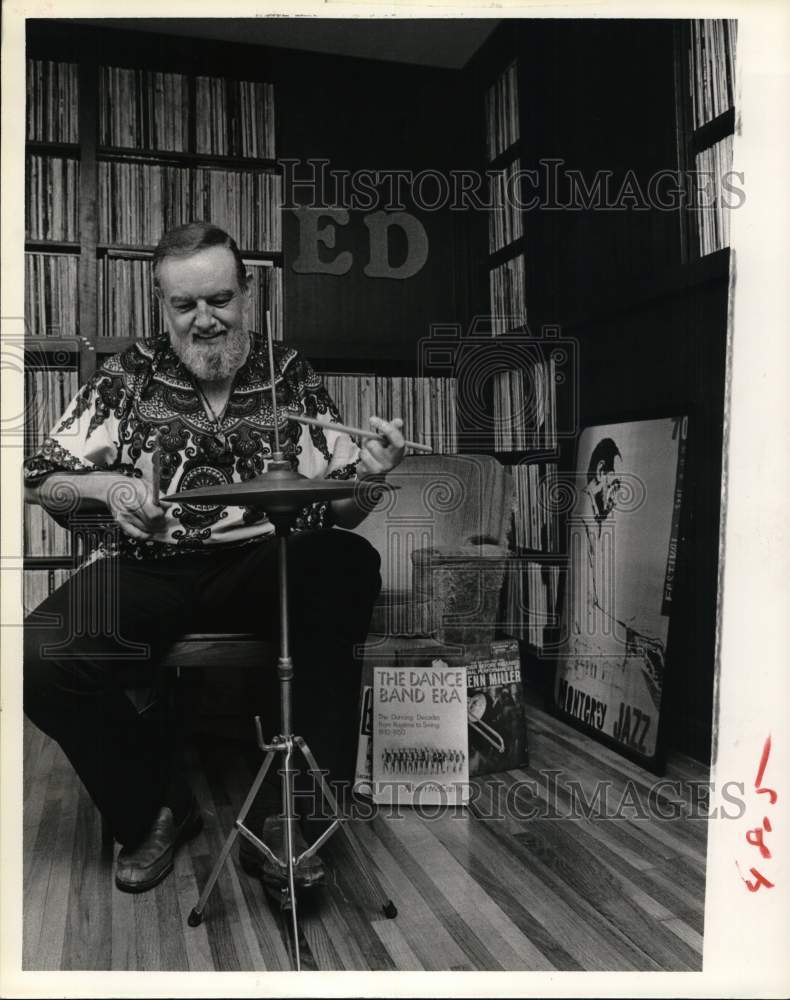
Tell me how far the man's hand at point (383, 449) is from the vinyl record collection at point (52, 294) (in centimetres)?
183

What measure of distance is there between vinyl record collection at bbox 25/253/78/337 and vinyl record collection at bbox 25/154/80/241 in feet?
0.26

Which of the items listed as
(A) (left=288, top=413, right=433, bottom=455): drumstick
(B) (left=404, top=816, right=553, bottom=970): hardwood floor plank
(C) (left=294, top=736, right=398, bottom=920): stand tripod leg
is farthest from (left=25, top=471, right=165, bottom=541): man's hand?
(B) (left=404, top=816, right=553, bottom=970): hardwood floor plank

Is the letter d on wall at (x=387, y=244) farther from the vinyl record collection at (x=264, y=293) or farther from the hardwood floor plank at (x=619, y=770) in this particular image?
the hardwood floor plank at (x=619, y=770)

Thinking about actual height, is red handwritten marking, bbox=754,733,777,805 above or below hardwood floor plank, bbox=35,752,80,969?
above

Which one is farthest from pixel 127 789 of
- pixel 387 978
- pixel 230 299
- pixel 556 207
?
pixel 556 207

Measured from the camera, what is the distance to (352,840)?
170 centimetres

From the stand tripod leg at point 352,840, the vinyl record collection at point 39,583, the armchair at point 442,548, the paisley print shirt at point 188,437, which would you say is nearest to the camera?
the stand tripod leg at point 352,840

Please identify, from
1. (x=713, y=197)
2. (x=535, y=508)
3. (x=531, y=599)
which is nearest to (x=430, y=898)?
(x=531, y=599)

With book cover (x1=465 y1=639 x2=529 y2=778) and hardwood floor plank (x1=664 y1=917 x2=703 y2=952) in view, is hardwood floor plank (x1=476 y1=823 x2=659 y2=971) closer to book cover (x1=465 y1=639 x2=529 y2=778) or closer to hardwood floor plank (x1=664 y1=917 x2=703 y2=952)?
hardwood floor plank (x1=664 y1=917 x2=703 y2=952)

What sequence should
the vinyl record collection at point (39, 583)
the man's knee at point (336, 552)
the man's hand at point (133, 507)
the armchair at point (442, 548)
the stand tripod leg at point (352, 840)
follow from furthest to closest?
1. the vinyl record collection at point (39, 583)
2. the armchair at point (442, 548)
3. the man's knee at point (336, 552)
4. the man's hand at point (133, 507)
5. the stand tripod leg at point (352, 840)

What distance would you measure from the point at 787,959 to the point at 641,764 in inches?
35.8

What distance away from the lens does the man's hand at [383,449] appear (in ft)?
4.31

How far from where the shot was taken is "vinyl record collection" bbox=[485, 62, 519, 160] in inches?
111

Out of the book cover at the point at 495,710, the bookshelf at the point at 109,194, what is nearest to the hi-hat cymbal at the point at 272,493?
Result: the book cover at the point at 495,710
